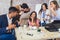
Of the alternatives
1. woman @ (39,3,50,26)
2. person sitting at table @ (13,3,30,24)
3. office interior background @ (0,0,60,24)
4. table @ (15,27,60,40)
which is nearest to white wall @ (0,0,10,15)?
office interior background @ (0,0,60,24)

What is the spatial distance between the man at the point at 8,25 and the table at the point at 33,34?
0.29 feet

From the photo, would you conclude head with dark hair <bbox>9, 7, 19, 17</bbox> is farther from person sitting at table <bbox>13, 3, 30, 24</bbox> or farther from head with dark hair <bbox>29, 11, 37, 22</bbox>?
head with dark hair <bbox>29, 11, 37, 22</bbox>

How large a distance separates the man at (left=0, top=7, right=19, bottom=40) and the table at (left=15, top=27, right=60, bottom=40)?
9 cm

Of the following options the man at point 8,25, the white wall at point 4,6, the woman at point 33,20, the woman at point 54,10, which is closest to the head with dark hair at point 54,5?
the woman at point 54,10

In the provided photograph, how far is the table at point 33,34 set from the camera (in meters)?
1.69

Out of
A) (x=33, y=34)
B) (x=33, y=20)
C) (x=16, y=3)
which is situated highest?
(x=16, y=3)

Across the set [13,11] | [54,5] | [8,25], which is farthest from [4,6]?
[54,5]

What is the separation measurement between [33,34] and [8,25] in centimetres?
34

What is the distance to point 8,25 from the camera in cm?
188

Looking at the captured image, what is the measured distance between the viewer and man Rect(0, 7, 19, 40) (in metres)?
1.85

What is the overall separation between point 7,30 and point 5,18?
0.15 m

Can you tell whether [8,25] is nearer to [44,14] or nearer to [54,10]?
[44,14]

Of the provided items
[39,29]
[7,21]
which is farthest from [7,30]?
[39,29]

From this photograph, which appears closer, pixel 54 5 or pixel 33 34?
pixel 33 34
